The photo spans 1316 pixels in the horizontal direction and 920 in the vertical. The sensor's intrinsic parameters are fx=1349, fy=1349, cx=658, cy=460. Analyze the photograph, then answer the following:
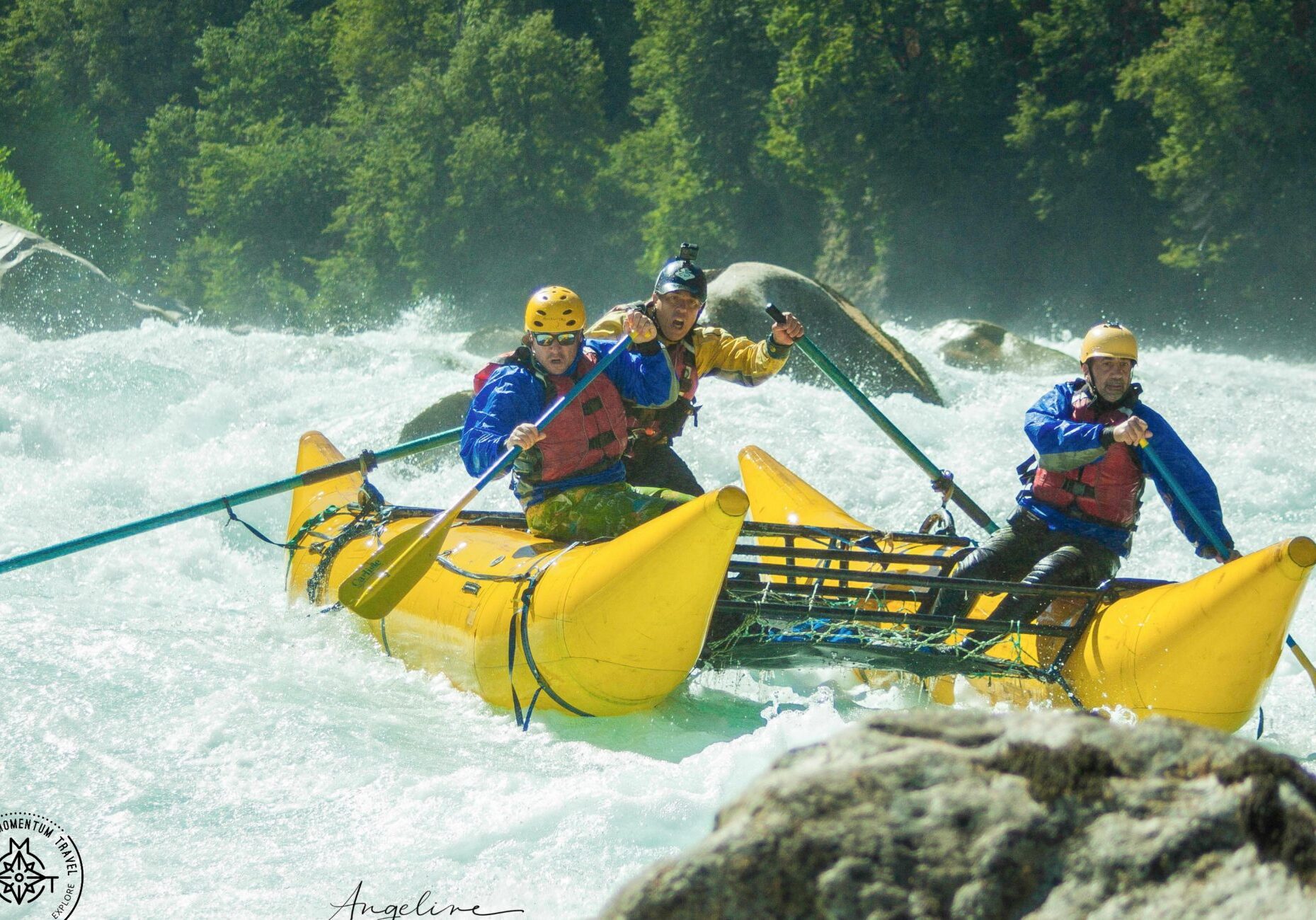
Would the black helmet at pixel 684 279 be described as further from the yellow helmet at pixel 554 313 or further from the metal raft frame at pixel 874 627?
the metal raft frame at pixel 874 627

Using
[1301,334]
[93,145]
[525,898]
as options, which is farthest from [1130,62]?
[93,145]

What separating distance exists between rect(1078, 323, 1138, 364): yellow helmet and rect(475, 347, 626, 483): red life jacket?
166 cm

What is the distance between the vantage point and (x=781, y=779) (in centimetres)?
154

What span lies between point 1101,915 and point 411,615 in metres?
3.84

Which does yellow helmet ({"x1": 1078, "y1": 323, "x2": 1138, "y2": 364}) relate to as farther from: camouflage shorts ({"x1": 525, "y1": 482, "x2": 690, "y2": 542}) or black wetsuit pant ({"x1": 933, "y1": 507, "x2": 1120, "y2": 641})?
camouflage shorts ({"x1": 525, "y1": 482, "x2": 690, "y2": 542})

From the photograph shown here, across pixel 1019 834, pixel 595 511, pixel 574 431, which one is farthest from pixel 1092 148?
pixel 1019 834

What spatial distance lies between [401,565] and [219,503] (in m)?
1.41

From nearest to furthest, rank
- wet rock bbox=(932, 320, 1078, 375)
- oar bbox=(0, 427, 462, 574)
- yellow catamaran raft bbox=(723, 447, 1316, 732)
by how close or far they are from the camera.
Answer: yellow catamaran raft bbox=(723, 447, 1316, 732) → oar bbox=(0, 427, 462, 574) → wet rock bbox=(932, 320, 1078, 375)

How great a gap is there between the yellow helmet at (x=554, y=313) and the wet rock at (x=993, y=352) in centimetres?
897

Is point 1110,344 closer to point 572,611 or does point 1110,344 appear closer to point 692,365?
point 692,365

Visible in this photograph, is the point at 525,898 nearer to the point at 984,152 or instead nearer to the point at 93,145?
the point at 984,152

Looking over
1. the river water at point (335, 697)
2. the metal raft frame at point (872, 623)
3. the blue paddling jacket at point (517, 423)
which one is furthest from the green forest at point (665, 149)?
the blue paddling jacket at point (517, 423)

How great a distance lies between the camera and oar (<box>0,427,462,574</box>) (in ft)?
17.0

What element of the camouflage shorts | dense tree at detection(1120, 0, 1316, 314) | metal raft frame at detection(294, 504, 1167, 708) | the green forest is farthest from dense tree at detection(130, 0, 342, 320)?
metal raft frame at detection(294, 504, 1167, 708)
